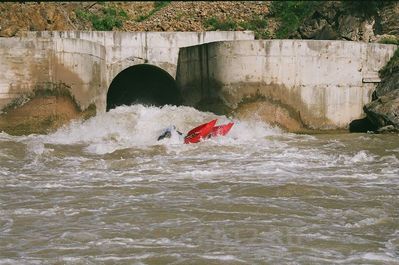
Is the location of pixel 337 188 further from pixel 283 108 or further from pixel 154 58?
pixel 154 58

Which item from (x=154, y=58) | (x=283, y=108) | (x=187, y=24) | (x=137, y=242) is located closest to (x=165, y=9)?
(x=187, y=24)

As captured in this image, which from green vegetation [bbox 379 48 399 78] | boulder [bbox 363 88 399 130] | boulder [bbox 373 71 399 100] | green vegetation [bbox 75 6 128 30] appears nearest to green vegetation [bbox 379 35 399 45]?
green vegetation [bbox 379 48 399 78]

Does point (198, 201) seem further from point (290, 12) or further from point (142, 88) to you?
point (290, 12)

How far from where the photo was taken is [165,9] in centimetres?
2653

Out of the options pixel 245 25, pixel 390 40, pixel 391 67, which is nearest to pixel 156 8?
pixel 245 25

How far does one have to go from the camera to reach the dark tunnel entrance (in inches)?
887

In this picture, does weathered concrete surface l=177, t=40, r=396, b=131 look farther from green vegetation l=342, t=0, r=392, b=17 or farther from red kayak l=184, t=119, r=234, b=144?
green vegetation l=342, t=0, r=392, b=17

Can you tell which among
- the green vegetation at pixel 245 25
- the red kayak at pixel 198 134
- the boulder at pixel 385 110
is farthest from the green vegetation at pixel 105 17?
the boulder at pixel 385 110

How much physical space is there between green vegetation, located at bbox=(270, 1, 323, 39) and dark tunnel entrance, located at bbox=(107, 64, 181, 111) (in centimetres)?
467

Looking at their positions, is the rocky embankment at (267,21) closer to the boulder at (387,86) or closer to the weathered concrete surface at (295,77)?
the boulder at (387,86)

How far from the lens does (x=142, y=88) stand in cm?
2453

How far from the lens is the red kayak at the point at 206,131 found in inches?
643

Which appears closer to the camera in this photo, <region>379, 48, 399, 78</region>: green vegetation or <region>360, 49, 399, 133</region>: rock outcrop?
<region>360, 49, 399, 133</region>: rock outcrop

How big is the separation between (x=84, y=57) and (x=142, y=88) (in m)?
5.96
